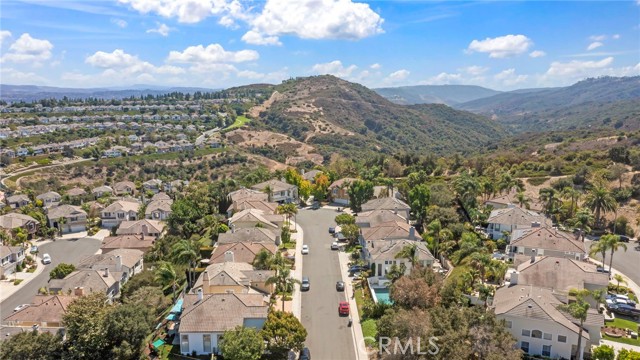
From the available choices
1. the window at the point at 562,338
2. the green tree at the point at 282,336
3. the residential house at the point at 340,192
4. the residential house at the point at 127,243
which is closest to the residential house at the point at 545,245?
the window at the point at 562,338

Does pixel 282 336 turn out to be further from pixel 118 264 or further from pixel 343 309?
pixel 118 264

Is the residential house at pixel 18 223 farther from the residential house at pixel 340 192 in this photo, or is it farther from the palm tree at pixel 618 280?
the palm tree at pixel 618 280

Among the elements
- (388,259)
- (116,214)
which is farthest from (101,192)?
(388,259)

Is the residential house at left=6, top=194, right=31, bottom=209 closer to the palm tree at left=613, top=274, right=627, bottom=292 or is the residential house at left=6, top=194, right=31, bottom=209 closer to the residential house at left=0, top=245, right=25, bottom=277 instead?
the residential house at left=0, top=245, right=25, bottom=277

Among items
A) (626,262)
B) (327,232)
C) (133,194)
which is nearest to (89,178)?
(133,194)

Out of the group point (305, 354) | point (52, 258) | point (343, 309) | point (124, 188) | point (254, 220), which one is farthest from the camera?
point (124, 188)
